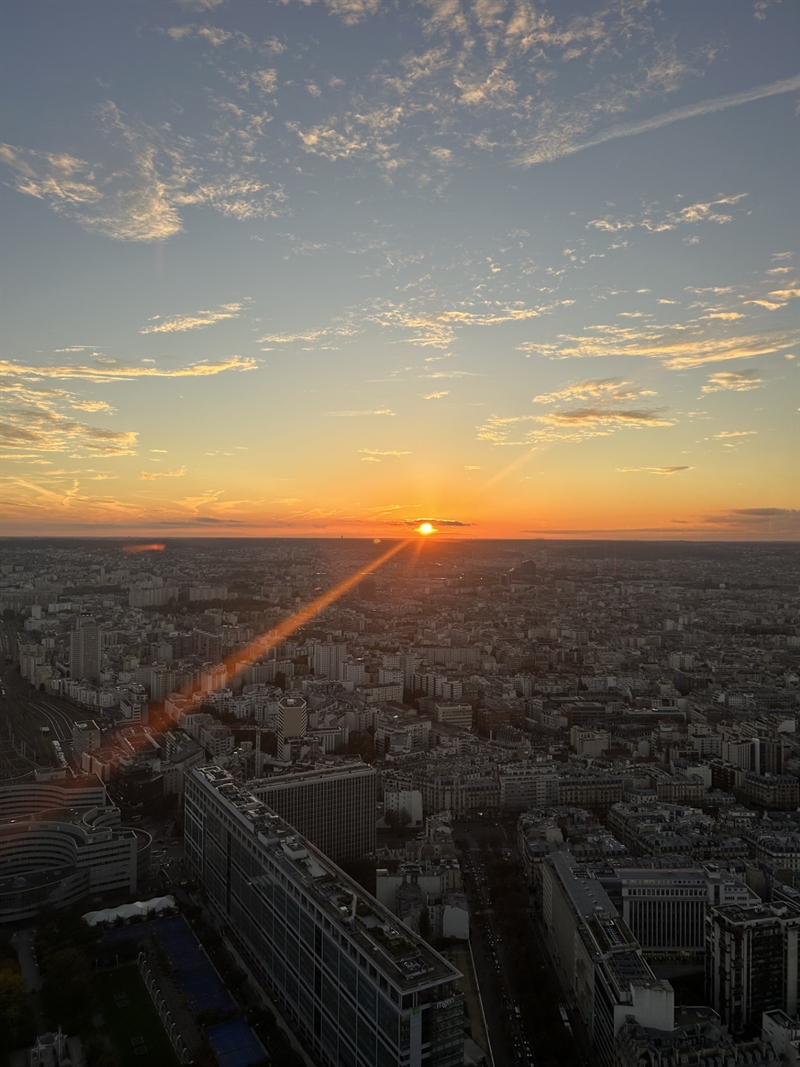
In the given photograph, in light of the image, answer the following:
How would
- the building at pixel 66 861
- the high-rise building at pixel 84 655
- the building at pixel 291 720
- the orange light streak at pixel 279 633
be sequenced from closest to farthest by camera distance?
the building at pixel 66 861, the building at pixel 291 720, the high-rise building at pixel 84 655, the orange light streak at pixel 279 633

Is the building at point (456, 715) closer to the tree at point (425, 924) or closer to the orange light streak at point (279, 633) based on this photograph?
the orange light streak at point (279, 633)

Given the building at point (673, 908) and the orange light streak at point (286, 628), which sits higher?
the orange light streak at point (286, 628)

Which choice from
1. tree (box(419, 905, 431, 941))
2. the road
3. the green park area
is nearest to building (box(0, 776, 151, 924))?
the green park area

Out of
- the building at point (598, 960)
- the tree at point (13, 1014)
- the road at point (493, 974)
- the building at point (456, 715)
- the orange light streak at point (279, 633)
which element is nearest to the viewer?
the building at point (598, 960)

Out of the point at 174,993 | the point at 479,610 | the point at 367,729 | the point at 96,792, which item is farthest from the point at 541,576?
the point at 174,993

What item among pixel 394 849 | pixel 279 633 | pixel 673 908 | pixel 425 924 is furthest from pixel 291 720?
pixel 279 633

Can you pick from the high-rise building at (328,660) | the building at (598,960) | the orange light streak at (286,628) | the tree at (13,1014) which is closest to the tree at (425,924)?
the building at (598,960)

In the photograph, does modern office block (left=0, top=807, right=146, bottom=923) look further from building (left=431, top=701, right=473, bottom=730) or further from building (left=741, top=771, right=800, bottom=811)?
building (left=741, top=771, right=800, bottom=811)
